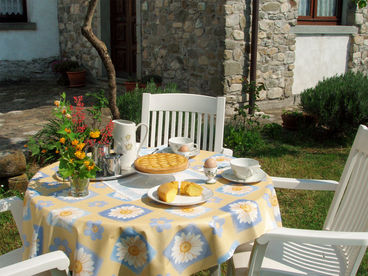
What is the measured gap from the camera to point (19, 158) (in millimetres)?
3629

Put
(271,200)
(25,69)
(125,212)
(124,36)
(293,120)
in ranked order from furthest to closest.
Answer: (25,69)
(124,36)
(293,120)
(271,200)
(125,212)

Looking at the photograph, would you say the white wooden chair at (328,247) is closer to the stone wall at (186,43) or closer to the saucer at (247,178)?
the saucer at (247,178)

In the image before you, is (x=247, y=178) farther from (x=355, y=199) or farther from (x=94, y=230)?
(x=94, y=230)

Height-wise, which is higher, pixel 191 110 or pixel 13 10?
pixel 13 10

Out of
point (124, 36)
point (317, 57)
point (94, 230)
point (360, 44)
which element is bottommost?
point (94, 230)

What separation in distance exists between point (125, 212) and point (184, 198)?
0.25m

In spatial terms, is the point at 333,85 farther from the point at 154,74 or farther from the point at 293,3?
the point at 154,74

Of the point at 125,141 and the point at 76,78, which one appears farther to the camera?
the point at 76,78

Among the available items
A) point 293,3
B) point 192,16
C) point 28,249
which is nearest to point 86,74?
point 192,16

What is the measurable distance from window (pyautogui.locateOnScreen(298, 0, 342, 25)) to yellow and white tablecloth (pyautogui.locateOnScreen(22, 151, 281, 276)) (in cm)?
626

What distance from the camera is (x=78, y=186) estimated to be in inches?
68.3

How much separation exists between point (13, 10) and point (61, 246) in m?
9.43

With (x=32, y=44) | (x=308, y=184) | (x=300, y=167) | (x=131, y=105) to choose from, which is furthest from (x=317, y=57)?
(x=32, y=44)

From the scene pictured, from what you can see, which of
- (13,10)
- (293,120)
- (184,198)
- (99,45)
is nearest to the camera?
(184,198)
